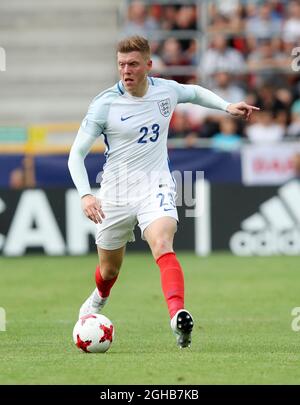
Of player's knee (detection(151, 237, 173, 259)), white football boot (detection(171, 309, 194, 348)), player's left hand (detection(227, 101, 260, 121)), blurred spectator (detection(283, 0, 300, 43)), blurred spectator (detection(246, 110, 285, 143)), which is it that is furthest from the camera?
blurred spectator (detection(283, 0, 300, 43))

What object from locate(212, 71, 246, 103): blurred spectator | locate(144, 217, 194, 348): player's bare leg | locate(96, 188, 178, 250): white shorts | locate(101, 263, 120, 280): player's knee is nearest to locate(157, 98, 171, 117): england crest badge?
locate(96, 188, 178, 250): white shorts

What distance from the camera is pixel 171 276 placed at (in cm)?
877

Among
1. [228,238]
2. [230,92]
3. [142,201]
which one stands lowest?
[228,238]

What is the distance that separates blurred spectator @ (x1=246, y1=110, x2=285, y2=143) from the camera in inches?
849

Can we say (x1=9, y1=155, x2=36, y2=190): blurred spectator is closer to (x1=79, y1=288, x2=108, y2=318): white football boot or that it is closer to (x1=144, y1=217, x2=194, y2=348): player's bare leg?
(x1=79, y1=288, x2=108, y2=318): white football boot

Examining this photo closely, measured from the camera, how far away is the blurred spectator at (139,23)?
2336cm

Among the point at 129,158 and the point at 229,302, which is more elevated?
the point at 129,158

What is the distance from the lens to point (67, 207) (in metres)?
19.2

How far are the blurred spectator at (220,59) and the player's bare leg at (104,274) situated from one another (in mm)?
12939

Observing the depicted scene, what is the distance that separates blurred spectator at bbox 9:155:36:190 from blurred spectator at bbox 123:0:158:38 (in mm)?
4292

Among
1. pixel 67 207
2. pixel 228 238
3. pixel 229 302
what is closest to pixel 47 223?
pixel 67 207

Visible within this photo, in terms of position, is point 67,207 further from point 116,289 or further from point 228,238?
point 116,289

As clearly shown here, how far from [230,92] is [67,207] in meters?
5.02
